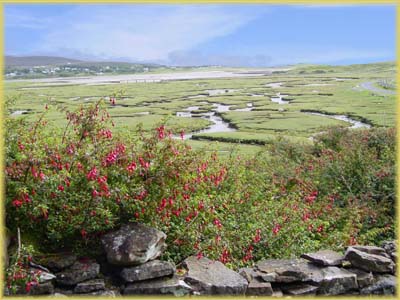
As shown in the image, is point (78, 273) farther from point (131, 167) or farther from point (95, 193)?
point (131, 167)

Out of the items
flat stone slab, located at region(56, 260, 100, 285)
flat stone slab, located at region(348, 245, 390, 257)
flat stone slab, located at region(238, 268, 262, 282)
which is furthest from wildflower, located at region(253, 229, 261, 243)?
flat stone slab, located at region(56, 260, 100, 285)

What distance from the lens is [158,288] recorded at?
6363 millimetres

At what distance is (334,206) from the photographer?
1312cm

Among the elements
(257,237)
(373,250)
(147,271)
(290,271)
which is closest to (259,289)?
(290,271)

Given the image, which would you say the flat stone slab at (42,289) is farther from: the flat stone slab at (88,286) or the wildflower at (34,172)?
the wildflower at (34,172)

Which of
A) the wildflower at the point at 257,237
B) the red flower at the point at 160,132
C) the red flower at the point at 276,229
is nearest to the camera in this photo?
the red flower at the point at 160,132

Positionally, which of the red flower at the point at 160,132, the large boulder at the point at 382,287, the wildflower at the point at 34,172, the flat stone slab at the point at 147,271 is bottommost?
the large boulder at the point at 382,287

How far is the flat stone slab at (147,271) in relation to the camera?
6426 millimetres

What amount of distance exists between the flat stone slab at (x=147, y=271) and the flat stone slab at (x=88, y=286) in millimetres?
300

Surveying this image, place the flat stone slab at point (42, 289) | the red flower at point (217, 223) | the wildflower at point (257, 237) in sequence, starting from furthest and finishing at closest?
the wildflower at point (257, 237) < the red flower at point (217, 223) < the flat stone slab at point (42, 289)

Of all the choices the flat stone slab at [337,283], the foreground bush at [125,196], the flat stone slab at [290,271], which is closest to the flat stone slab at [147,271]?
the foreground bush at [125,196]

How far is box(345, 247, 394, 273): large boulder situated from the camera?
7410 millimetres

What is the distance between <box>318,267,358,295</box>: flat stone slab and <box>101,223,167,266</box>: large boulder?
2.35 meters

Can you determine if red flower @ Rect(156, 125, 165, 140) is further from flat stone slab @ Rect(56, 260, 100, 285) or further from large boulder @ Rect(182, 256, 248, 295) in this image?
flat stone slab @ Rect(56, 260, 100, 285)
